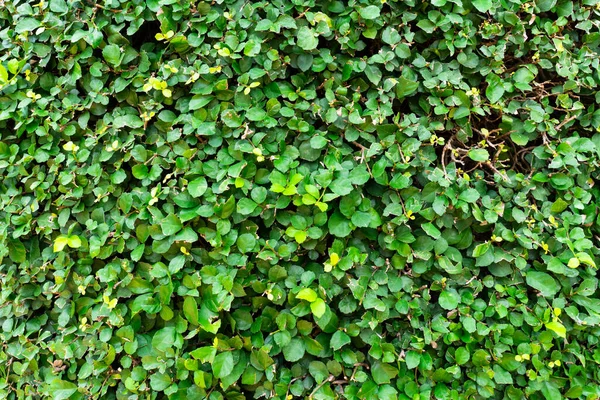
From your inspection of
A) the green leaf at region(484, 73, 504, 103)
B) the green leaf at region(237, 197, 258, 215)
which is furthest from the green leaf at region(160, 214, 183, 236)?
the green leaf at region(484, 73, 504, 103)

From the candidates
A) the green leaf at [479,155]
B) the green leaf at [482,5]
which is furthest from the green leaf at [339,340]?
the green leaf at [482,5]

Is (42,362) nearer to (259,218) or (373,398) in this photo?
(259,218)

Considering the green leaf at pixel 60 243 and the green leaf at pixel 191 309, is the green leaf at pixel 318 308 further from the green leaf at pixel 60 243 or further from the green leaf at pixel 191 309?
the green leaf at pixel 60 243

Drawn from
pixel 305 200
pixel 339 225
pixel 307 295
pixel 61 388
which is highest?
pixel 305 200

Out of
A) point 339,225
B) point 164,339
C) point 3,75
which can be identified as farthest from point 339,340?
point 3,75

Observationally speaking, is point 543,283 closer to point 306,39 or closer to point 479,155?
→ point 479,155

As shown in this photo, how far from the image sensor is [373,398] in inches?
67.2

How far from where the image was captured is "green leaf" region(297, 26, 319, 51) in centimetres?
172

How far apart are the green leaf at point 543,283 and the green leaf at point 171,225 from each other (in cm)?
132

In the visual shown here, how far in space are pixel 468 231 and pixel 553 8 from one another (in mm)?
977

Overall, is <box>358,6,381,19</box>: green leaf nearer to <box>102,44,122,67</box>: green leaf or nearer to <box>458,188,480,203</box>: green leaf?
<box>458,188,480,203</box>: green leaf

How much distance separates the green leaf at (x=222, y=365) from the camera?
1650mm

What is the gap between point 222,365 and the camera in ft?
5.43

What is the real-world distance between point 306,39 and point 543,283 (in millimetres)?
1269
